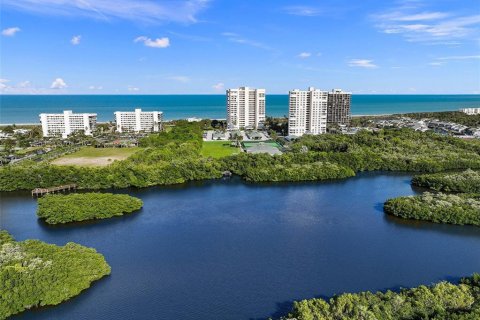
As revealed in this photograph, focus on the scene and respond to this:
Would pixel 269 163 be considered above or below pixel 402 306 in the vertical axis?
above

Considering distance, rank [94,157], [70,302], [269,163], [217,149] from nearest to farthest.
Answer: [70,302] → [269,163] → [94,157] → [217,149]

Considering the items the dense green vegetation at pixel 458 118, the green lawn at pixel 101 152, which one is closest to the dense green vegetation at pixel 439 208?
the green lawn at pixel 101 152

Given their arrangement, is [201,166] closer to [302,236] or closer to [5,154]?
[302,236]

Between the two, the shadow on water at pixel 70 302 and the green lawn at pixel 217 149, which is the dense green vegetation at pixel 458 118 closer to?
the green lawn at pixel 217 149

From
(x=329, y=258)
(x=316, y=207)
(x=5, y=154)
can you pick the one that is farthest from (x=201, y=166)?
(x=5, y=154)

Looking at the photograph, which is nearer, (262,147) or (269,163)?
(269,163)

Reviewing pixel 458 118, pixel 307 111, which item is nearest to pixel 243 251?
pixel 307 111

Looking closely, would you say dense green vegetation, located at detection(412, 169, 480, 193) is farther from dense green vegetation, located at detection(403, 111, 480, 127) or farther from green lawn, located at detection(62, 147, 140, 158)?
dense green vegetation, located at detection(403, 111, 480, 127)

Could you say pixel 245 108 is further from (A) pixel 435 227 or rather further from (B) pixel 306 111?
(A) pixel 435 227
